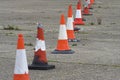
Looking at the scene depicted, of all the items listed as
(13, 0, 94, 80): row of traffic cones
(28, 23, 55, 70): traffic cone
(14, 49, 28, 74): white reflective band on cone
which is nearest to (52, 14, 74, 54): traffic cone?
(13, 0, 94, 80): row of traffic cones

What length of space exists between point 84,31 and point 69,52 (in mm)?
5671

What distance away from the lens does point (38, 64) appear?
34.8 ft

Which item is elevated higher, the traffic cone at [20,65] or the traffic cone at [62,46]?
the traffic cone at [20,65]

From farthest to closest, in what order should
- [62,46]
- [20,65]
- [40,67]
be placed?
1. [62,46]
2. [40,67]
3. [20,65]

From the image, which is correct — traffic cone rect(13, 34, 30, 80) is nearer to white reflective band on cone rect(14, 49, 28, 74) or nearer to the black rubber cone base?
white reflective band on cone rect(14, 49, 28, 74)

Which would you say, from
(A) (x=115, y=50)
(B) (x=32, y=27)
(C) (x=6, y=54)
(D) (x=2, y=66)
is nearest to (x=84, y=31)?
(B) (x=32, y=27)

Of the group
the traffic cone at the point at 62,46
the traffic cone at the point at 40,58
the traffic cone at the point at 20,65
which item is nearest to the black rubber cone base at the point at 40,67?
the traffic cone at the point at 40,58

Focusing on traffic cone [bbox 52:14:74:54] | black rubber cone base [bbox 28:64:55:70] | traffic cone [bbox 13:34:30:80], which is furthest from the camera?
traffic cone [bbox 52:14:74:54]

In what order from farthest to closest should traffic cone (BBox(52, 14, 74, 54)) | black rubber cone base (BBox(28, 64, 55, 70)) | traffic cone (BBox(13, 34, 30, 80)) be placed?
traffic cone (BBox(52, 14, 74, 54)), black rubber cone base (BBox(28, 64, 55, 70)), traffic cone (BBox(13, 34, 30, 80))

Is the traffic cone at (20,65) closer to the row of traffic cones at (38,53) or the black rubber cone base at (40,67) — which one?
the row of traffic cones at (38,53)

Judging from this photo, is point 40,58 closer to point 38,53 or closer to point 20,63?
point 38,53

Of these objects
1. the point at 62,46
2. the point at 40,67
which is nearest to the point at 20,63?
the point at 40,67

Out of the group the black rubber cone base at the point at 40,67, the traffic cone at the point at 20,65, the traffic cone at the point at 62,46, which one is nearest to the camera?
the traffic cone at the point at 20,65

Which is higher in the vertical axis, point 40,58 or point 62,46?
point 40,58
